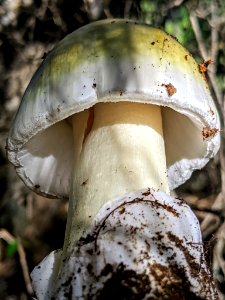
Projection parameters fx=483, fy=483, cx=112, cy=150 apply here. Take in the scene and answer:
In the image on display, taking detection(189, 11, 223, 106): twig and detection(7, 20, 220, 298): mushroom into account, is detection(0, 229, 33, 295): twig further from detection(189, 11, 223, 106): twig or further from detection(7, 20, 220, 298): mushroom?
detection(189, 11, 223, 106): twig

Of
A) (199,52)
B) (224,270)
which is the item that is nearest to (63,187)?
(224,270)

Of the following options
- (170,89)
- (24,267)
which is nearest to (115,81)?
(170,89)

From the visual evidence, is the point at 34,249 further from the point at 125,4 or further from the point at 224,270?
the point at 125,4

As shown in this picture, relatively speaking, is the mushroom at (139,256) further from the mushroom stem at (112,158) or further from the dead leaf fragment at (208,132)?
the dead leaf fragment at (208,132)

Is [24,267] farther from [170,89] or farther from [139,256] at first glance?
[170,89]

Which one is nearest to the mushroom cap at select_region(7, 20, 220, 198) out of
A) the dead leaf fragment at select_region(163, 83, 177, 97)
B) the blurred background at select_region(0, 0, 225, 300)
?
the dead leaf fragment at select_region(163, 83, 177, 97)

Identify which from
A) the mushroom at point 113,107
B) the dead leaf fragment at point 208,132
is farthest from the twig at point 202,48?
the dead leaf fragment at point 208,132

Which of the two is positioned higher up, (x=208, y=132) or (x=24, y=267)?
(x=208, y=132)
